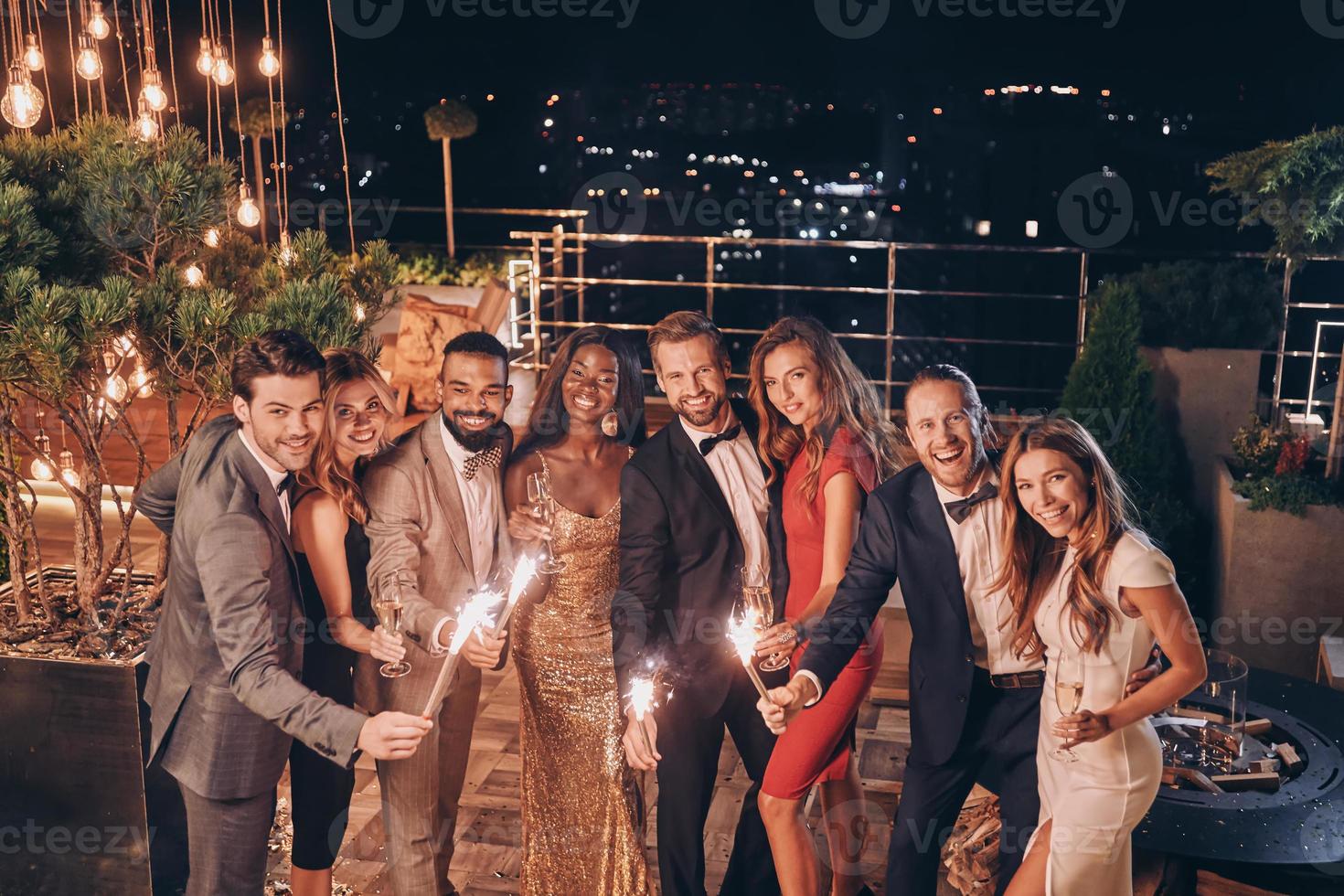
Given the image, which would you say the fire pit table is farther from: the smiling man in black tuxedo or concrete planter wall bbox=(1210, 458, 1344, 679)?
concrete planter wall bbox=(1210, 458, 1344, 679)

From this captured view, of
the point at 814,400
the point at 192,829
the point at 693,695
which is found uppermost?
the point at 814,400

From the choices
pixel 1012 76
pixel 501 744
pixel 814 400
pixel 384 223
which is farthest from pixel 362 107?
pixel 814 400

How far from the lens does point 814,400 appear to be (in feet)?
10.4

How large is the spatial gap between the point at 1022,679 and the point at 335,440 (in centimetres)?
173

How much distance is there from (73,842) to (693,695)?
1.69m

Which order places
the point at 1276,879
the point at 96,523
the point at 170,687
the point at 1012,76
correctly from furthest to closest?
the point at 1012,76
the point at 96,523
the point at 1276,879
the point at 170,687

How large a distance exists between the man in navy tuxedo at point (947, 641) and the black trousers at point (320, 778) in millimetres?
1125

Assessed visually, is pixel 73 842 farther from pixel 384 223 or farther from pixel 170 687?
pixel 384 223

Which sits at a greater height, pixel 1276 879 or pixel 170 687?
pixel 170 687

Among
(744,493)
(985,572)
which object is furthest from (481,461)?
(985,572)

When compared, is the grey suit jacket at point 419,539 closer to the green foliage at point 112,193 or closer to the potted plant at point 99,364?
the potted plant at point 99,364

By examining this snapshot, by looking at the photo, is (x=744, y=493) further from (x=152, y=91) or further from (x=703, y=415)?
(x=152, y=91)

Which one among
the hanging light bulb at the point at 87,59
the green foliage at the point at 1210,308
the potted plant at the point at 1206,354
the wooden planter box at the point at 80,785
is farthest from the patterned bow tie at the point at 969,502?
the green foliage at the point at 1210,308

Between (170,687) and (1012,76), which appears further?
(1012,76)
